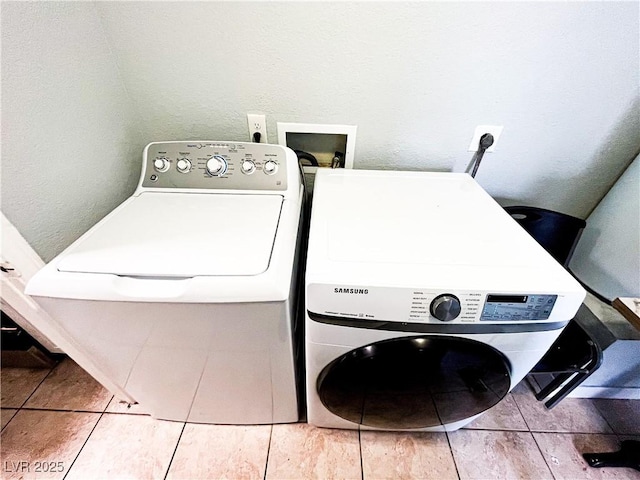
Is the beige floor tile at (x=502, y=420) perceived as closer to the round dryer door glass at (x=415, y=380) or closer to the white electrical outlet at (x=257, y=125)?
the round dryer door glass at (x=415, y=380)

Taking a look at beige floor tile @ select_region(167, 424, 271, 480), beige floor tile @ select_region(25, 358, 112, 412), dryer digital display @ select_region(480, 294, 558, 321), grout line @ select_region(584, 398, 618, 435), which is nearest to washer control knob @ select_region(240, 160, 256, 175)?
dryer digital display @ select_region(480, 294, 558, 321)

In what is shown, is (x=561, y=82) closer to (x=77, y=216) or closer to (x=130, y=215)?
(x=130, y=215)

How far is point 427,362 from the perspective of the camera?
69 cm

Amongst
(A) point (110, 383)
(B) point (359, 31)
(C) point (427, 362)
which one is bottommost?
(A) point (110, 383)

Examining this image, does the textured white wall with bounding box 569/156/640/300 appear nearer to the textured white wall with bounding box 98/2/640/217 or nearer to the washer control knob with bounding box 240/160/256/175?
the textured white wall with bounding box 98/2/640/217

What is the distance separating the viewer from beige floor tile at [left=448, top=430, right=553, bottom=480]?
Result: 1049 mm

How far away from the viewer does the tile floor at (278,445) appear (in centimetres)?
104

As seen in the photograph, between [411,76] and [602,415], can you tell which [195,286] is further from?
[602,415]

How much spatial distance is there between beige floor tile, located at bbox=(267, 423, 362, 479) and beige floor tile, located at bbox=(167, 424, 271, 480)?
0.05 meters

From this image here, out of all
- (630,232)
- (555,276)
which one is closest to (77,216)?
(555,276)

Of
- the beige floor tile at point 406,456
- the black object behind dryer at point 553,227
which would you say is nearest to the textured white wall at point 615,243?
the black object behind dryer at point 553,227

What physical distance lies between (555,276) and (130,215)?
1.11m

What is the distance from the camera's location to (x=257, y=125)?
1108 mm

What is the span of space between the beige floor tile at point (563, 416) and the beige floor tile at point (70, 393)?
1.79 m
